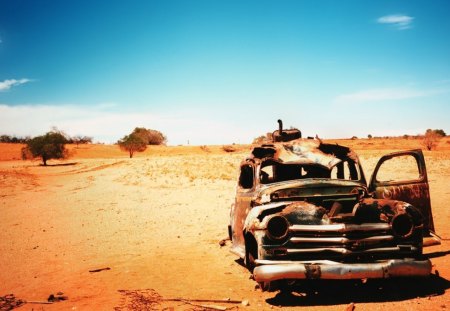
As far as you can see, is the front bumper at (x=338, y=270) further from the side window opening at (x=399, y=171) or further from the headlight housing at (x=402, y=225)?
the side window opening at (x=399, y=171)

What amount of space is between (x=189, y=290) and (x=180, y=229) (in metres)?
5.47

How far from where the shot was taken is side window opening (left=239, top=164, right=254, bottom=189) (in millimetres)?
6954

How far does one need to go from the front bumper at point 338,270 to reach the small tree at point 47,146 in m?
42.8

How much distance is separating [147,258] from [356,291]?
177 inches

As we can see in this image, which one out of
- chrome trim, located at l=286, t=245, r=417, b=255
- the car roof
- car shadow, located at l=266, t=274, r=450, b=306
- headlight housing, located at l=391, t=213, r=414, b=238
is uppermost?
the car roof

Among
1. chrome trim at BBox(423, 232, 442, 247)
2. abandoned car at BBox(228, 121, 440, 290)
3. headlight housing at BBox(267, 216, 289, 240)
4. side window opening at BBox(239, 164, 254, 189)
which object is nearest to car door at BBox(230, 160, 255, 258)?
side window opening at BBox(239, 164, 254, 189)

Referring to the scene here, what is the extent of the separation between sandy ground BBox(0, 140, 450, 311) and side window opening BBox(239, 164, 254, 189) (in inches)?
61.2

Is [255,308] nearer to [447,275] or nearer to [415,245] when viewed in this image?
[415,245]

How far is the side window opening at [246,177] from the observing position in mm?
6954

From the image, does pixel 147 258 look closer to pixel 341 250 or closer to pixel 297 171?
pixel 297 171

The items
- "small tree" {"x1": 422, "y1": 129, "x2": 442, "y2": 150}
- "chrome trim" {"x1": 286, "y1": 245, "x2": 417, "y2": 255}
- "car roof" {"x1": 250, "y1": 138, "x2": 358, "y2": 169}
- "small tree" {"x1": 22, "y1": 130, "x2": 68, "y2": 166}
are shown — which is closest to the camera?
"chrome trim" {"x1": 286, "y1": 245, "x2": 417, "y2": 255}

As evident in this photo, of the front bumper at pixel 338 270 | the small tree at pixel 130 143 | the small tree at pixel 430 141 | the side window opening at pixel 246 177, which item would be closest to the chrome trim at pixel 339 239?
the front bumper at pixel 338 270

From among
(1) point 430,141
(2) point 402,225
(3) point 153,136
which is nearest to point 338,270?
(2) point 402,225

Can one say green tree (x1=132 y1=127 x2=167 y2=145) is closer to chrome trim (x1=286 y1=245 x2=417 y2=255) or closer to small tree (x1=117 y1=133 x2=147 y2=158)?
small tree (x1=117 y1=133 x2=147 y2=158)
